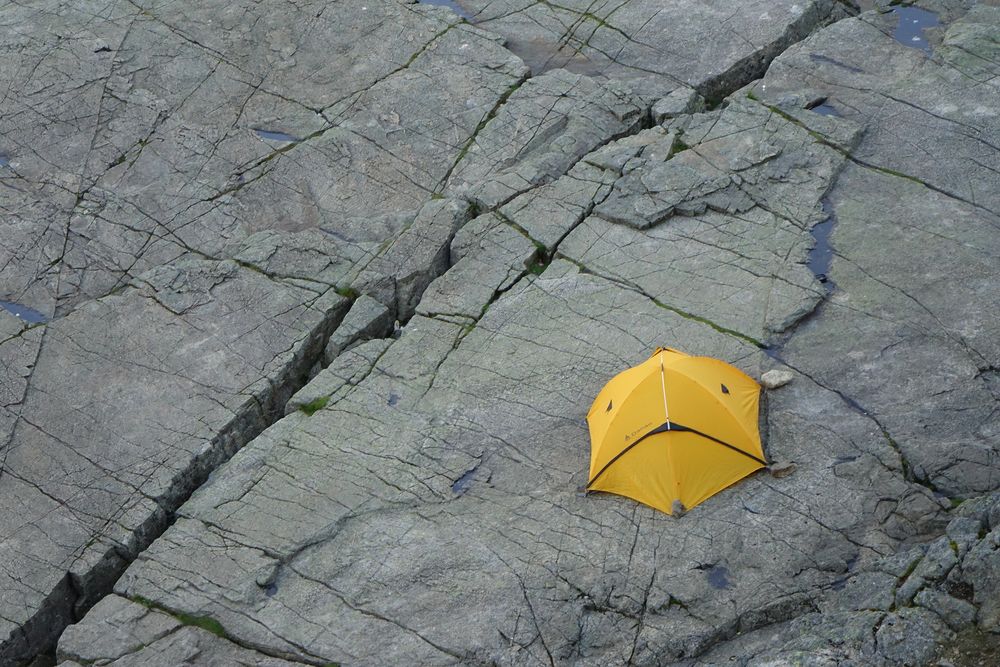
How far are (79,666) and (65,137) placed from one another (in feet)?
37.0

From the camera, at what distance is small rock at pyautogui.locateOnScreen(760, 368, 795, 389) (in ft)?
51.2

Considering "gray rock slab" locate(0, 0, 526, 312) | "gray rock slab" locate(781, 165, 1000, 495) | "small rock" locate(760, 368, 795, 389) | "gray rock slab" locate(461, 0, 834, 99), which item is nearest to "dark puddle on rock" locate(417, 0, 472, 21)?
"gray rock slab" locate(461, 0, 834, 99)

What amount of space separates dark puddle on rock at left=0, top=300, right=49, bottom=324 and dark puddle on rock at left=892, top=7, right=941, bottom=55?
16.0 metres

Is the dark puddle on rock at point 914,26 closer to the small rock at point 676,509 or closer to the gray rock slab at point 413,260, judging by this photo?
the gray rock slab at point 413,260

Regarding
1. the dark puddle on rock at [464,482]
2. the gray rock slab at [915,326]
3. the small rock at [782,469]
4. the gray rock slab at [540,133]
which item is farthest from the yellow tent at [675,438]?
the gray rock slab at [540,133]

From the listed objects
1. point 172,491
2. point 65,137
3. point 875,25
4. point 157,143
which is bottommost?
point 875,25

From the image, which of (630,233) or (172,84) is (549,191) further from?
(172,84)

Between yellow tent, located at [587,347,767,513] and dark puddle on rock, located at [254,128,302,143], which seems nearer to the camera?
yellow tent, located at [587,347,767,513]

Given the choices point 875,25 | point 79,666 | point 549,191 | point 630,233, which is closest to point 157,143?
point 549,191

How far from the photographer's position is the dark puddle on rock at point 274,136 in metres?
21.5

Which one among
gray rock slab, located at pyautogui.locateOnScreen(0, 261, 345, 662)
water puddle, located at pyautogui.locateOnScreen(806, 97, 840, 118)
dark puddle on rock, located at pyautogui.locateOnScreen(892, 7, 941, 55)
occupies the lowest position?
dark puddle on rock, located at pyautogui.locateOnScreen(892, 7, 941, 55)

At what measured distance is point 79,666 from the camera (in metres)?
14.2

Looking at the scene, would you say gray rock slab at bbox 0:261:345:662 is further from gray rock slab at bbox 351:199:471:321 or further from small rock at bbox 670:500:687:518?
small rock at bbox 670:500:687:518

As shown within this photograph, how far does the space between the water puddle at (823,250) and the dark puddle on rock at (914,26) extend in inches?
207
